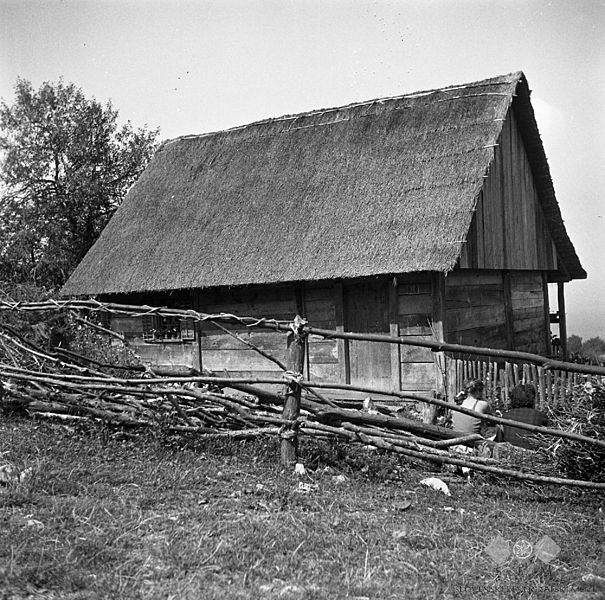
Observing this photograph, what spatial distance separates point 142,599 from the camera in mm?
3391

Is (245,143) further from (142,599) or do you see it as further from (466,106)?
(142,599)

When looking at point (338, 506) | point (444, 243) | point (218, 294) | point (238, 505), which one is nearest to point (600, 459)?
point (338, 506)

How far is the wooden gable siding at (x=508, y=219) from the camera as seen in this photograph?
12405mm

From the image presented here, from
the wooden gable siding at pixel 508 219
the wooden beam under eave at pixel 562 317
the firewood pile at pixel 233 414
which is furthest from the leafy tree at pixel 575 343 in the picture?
the firewood pile at pixel 233 414

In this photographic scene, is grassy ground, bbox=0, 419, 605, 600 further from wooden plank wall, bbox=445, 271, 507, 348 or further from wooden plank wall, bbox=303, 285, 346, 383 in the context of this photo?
wooden plank wall, bbox=303, 285, 346, 383

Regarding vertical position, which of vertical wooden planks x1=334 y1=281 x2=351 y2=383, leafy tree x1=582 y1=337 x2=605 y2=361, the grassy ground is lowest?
the grassy ground

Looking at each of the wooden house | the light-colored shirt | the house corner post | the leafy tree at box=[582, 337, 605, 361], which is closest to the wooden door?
the wooden house

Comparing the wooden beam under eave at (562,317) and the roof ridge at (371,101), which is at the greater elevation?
the roof ridge at (371,101)

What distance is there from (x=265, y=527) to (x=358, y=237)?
833 centimetres

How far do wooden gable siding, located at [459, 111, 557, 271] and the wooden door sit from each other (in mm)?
A: 1546

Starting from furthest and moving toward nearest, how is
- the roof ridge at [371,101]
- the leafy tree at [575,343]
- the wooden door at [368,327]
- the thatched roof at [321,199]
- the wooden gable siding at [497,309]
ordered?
the leafy tree at [575,343], the roof ridge at [371,101], the wooden gable siding at [497,309], the wooden door at [368,327], the thatched roof at [321,199]

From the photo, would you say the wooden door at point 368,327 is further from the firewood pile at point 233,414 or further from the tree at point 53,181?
the tree at point 53,181

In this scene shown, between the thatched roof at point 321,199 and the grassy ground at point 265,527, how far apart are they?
5.82 meters

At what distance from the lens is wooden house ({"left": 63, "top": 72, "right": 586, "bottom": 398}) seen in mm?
11820
